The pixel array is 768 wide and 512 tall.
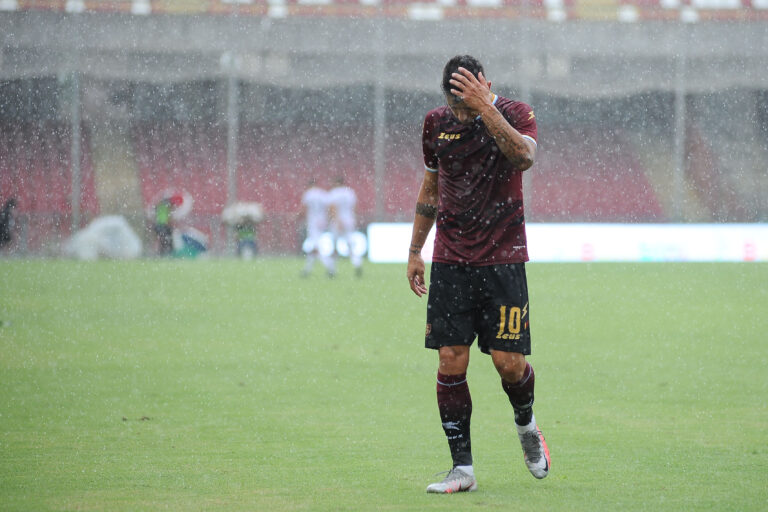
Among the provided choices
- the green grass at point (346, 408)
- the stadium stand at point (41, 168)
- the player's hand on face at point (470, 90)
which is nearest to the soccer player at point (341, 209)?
the green grass at point (346, 408)

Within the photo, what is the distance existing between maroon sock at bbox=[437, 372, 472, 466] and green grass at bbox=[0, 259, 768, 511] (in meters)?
0.23

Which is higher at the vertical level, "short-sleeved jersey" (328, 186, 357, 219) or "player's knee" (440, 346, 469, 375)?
"short-sleeved jersey" (328, 186, 357, 219)

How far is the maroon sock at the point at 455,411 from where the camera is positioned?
5461 mm

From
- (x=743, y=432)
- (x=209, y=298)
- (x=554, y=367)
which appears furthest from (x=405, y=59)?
(x=743, y=432)

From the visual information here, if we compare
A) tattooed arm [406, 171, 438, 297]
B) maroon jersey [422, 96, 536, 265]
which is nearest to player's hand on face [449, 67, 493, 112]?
maroon jersey [422, 96, 536, 265]

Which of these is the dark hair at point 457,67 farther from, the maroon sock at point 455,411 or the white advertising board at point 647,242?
the white advertising board at point 647,242

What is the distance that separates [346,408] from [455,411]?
2437 millimetres

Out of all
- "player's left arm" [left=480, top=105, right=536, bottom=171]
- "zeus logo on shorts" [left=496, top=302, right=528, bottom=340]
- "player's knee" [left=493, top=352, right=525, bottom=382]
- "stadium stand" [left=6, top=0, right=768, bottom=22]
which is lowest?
"player's knee" [left=493, top=352, right=525, bottom=382]

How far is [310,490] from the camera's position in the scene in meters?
5.34

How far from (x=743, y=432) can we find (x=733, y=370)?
119 inches

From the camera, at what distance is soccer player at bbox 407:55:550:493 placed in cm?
541

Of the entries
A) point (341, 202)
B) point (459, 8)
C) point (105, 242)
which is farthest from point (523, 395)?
point (459, 8)

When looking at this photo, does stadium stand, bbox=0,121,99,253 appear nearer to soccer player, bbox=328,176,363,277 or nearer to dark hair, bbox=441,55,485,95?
soccer player, bbox=328,176,363,277

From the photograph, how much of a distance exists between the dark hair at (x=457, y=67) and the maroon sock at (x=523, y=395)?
140 cm
